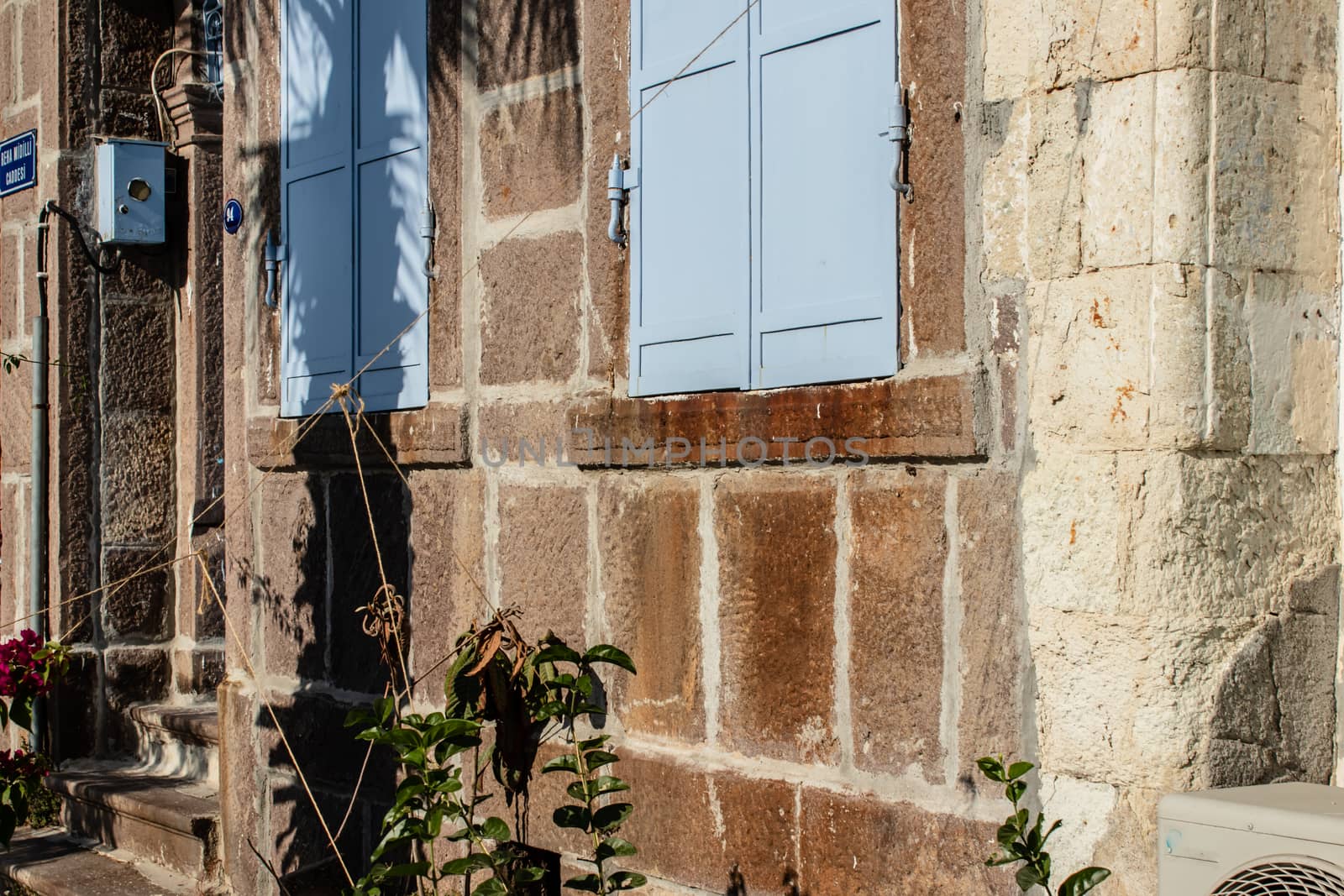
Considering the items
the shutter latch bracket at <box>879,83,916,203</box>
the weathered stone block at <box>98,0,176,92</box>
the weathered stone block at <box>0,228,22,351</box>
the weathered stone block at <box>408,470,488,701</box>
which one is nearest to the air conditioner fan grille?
the shutter latch bracket at <box>879,83,916,203</box>

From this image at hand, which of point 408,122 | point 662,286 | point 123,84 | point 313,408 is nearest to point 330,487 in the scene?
point 313,408

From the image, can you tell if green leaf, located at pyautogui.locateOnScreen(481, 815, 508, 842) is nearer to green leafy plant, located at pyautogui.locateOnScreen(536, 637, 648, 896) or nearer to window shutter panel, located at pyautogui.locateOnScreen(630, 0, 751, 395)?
green leafy plant, located at pyautogui.locateOnScreen(536, 637, 648, 896)

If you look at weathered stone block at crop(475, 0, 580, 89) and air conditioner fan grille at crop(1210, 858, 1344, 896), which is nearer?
air conditioner fan grille at crop(1210, 858, 1344, 896)

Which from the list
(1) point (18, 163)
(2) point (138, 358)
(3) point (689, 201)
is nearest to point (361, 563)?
(3) point (689, 201)

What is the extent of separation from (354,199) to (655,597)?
1.67m

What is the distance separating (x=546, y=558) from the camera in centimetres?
376

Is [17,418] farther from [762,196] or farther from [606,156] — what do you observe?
[762,196]

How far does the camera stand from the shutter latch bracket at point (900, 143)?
2896 millimetres

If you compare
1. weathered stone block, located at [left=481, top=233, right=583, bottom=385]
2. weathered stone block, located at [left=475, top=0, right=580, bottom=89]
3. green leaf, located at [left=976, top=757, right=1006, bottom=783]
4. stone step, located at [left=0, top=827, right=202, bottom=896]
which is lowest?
stone step, located at [left=0, top=827, right=202, bottom=896]

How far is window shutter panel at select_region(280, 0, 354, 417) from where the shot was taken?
446 centimetres

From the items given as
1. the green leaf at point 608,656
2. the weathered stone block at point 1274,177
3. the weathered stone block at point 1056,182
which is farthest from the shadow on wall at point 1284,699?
the green leaf at point 608,656

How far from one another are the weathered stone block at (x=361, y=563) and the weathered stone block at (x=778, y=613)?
1.24 m

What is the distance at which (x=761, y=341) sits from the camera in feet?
10.5

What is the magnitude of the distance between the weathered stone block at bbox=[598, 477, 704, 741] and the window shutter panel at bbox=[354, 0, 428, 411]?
2.84ft
